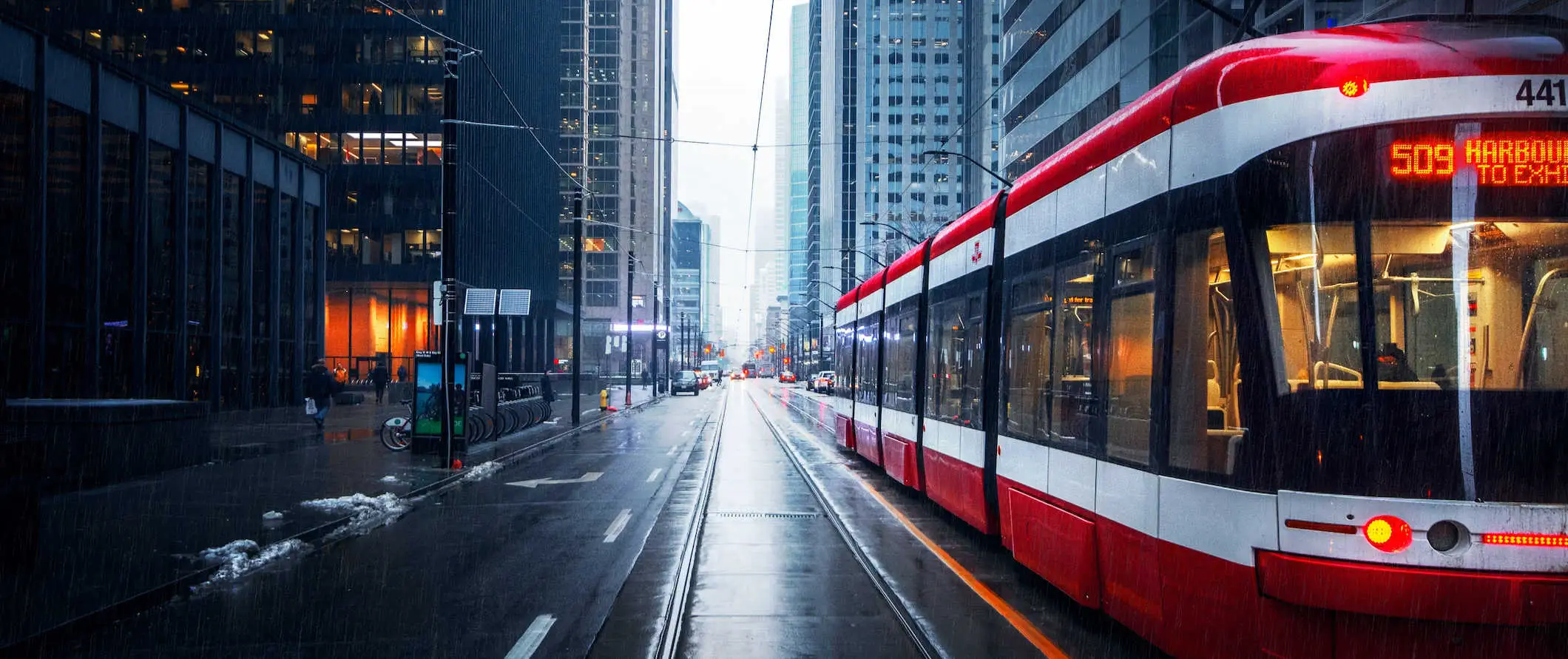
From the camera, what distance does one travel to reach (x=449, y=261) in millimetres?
18766

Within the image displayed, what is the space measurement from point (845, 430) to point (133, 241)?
2061 centimetres

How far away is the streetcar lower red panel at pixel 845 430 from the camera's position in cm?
2142

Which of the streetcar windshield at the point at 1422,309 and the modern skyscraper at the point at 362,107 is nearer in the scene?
the streetcar windshield at the point at 1422,309

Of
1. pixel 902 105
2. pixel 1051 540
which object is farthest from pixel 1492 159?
pixel 902 105

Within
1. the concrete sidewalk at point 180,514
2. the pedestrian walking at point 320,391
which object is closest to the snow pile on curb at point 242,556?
the concrete sidewalk at point 180,514

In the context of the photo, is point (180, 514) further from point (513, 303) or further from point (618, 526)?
point (513, 303)

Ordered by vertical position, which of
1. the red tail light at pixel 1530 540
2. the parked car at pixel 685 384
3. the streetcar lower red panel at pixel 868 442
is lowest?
the parked car at pixel 685 384

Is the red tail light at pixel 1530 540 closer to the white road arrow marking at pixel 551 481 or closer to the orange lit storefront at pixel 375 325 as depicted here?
the white road arrow marking at pixel 551 481

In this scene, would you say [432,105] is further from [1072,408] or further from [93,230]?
[1072,408]

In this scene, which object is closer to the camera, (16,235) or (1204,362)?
(1204,362)

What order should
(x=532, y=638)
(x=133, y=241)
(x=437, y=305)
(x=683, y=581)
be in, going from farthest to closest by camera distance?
(x=133, y=241)
(x=437, y=305)
(x=683, y=581)
(x=532, y=638)

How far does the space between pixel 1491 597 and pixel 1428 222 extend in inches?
70.6

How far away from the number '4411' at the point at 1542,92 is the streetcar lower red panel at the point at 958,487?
5.96 m

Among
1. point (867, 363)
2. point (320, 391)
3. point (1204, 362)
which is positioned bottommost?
point (320, 391)
